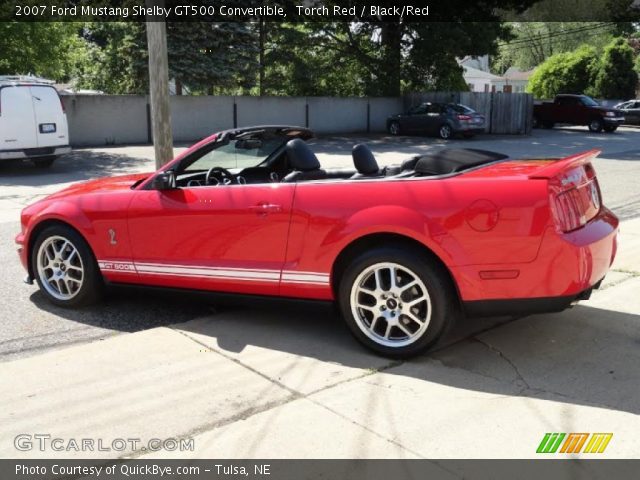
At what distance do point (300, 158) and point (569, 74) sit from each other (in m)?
42.3

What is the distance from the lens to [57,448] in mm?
3178

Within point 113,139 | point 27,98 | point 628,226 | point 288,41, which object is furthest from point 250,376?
point 288,41

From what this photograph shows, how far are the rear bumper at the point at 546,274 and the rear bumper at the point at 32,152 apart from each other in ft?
42.4

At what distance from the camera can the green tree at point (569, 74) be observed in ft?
139

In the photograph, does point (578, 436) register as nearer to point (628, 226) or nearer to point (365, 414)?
point (365, 414)

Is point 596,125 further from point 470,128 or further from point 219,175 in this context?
point 219,175

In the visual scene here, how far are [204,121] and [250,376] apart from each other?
72.3ft

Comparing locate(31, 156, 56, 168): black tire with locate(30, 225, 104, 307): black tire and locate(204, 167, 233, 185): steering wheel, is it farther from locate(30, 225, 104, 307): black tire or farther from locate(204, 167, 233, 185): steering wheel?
locate(204, 167, 233, 185): steering wheel

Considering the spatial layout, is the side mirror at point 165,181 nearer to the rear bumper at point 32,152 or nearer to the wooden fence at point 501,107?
the rear bumper at point 32,152

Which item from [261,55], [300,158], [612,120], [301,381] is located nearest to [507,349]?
[301,381]

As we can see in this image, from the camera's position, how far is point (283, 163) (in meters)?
5.64

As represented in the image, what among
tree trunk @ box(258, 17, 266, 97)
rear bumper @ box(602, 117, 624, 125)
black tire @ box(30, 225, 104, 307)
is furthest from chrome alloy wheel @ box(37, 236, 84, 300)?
rear bumper @ box(602, 117, 624, 125)

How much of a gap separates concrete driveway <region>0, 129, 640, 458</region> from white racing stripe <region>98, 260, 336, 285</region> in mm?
242

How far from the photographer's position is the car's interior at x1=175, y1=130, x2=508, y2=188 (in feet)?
14.8
